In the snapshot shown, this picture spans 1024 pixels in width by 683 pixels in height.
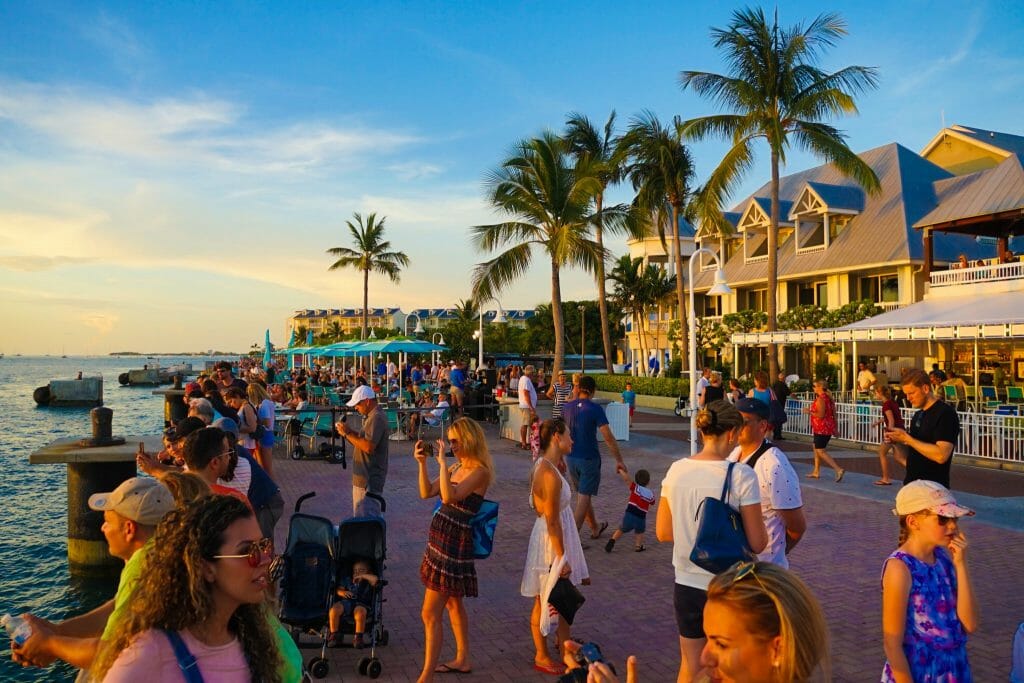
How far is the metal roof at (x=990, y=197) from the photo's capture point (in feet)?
74.4

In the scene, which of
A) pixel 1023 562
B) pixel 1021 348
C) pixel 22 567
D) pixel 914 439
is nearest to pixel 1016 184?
pixel 1021 348

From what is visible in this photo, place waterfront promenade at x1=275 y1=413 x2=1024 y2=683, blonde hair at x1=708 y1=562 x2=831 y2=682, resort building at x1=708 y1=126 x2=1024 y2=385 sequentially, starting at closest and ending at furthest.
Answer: blonde hair at x1=708 y1=562 x2=831 y2=682
waterfront promenade at x1=275 y1=413 x2=1024 y2=683
resort building at x1=708 y1=126 x2=1024 y2=385

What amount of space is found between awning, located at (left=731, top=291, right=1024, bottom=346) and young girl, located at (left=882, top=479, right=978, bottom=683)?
1640 centimetres

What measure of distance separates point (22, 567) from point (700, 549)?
8.55 meters

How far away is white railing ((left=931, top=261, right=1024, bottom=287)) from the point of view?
21.4 m

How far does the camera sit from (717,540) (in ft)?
10.6

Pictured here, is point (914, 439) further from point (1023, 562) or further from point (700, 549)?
point (1023, 562)

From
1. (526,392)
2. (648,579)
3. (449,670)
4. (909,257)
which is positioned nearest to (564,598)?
(449,670)

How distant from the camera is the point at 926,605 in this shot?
115 inches

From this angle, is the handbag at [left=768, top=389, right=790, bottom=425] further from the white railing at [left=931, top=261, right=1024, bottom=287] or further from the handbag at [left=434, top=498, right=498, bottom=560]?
the handbag at [left=434, top=498, right=498, bottom=560]

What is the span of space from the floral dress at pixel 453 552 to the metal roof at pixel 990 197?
76.7ft

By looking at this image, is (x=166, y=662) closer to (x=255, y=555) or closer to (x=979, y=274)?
(x=255, y=555)

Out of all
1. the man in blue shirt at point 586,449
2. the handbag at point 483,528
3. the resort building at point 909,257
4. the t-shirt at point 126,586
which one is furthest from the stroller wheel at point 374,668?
the resort building at point 909,257

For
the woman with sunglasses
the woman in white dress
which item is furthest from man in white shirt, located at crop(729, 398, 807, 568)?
the woman in white dress
